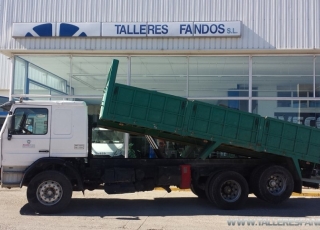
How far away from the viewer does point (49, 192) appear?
971 centimetres

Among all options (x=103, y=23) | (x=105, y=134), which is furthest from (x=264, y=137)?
(x=103, y=23)

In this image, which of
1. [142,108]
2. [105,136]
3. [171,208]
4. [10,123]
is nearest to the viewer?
[10,123]

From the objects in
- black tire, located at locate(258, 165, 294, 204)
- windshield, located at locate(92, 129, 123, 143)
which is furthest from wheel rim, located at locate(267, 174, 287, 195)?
windshield, located at locate(92, 129, 123, 143)

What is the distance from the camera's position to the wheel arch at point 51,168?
9.72 m

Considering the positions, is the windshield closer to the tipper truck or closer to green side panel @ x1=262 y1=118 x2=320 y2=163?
the tipper truck

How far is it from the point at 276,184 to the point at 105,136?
5329 millimetres

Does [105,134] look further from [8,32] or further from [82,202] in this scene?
[8,32]

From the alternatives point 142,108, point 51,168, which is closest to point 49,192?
point 51,168

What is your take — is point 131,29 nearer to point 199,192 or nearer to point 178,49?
point 178,49

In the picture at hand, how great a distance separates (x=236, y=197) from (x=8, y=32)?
10.4 meters

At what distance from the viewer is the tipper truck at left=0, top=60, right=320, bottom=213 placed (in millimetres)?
9859

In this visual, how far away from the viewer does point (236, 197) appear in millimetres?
10477

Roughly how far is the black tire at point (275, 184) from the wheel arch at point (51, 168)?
14.7 feet

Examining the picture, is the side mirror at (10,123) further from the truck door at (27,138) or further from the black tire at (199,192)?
the black tire at (199,192)
